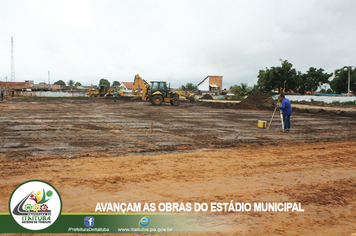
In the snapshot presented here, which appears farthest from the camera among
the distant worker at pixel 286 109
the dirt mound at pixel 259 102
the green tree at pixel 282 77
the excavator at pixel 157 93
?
the green tree at pixel 282 77

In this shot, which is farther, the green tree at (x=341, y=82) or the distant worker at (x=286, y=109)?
the green tree at (x=341, y=82)

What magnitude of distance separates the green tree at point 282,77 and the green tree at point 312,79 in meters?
1.75

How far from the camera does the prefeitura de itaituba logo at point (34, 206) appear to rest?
2967mm

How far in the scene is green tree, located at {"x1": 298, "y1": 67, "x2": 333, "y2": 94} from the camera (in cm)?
4959

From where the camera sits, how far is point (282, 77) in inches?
1890

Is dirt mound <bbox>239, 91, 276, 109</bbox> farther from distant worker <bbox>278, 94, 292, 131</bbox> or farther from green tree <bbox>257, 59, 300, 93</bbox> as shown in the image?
green tree <bbox>257, 59, 300, 93</bbox>

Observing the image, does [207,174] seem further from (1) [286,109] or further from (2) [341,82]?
(2) [341,82]

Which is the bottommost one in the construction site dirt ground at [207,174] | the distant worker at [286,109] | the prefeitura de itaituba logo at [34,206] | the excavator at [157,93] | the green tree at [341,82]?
the construction site dirt ground at [207,174]

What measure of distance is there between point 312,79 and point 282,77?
7013mm

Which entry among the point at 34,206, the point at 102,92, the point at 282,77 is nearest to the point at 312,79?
the point at 282,77

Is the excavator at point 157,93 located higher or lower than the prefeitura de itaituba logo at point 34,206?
higher

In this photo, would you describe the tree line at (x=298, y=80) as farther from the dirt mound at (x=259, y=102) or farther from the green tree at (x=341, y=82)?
the dirt mound at (x=259, y=102)

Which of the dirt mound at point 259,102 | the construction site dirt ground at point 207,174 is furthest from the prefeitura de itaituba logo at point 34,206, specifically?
the dirt mound at point 259,102

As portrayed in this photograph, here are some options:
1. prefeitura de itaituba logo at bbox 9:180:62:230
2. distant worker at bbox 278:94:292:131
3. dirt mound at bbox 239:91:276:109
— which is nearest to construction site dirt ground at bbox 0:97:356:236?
prefeitura de itaituba logo at bbox 9:180:62:230
